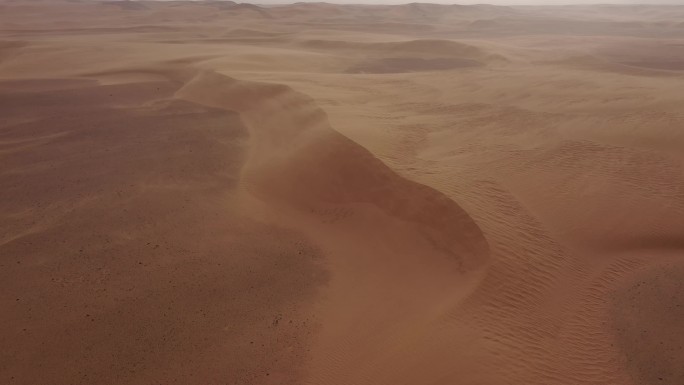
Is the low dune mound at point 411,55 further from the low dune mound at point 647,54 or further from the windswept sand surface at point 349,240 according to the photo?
the windswept sand surface at point 349,240

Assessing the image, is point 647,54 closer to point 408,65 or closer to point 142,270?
point 408,65

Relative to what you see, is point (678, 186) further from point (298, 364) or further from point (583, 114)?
point (298, 364)

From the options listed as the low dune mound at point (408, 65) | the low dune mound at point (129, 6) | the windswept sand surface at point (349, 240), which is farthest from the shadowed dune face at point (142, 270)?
the low dune mound at point (129, 6)

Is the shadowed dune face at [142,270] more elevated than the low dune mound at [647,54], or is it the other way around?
the low dune mound at [647,54]

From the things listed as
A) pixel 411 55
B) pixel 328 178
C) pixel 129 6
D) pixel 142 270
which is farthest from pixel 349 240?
pixel 129 6

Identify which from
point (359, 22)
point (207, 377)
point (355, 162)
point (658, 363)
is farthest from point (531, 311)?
point (359, 22)

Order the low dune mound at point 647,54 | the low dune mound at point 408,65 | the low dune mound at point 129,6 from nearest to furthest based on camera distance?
1. the low dune mound at point 647,54
2. the low dune mound at point 408,65
3. the low dune mound at point 129,6

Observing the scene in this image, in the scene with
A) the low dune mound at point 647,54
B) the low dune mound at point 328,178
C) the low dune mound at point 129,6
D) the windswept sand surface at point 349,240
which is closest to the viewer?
the windswept sand surface at point 349,240
